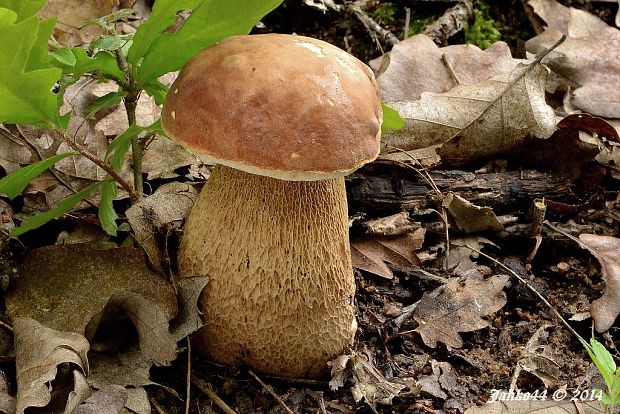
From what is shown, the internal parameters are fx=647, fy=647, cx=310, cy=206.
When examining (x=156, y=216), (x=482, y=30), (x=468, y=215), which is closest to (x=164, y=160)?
(x=156, y=216)

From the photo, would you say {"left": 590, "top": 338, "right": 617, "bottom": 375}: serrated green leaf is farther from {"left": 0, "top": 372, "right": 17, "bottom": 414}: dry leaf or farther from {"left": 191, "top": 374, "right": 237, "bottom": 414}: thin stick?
{"left": 0, "top": 372, "right": 17, "bottom": 414}: dry leaf

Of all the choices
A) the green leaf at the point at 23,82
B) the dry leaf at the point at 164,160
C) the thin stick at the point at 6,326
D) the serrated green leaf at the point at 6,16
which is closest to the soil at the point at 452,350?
the thin stick at the point at 6,326

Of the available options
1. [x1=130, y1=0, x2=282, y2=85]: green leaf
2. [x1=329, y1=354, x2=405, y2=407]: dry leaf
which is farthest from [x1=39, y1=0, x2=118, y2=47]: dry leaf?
[x1=329, y1=354, x2=405, y2=407]: dry leaf

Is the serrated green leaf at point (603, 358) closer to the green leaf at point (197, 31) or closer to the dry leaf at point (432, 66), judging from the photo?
the green leaf at point (197, 31)

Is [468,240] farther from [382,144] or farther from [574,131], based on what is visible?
[574,131]

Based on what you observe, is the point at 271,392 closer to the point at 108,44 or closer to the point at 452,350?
the point at 452,350

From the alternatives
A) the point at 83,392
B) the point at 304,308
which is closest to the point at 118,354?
the point at 83,392
